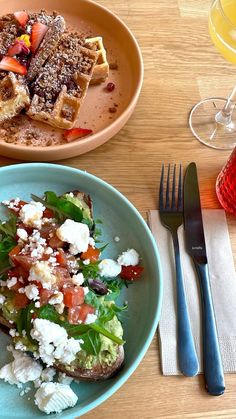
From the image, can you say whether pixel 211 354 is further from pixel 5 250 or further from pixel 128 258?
pixel 5 250

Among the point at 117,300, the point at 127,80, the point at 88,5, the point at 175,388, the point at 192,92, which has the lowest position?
the point at 175,388

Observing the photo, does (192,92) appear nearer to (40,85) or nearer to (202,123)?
(202,123)

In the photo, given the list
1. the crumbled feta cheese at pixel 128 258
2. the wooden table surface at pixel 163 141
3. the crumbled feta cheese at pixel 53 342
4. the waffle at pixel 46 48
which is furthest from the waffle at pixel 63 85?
the crumbled feta cheese at pixel 53 342

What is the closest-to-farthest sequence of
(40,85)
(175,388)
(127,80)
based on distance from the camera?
(175,388) → (40,85) → (127,80)

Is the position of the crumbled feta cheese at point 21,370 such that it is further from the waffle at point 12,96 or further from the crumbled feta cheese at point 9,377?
the waffle at point 12,96

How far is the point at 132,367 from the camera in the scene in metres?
1.17

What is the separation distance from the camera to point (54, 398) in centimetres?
112

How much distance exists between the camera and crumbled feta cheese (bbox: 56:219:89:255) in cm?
118

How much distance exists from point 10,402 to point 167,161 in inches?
34.9

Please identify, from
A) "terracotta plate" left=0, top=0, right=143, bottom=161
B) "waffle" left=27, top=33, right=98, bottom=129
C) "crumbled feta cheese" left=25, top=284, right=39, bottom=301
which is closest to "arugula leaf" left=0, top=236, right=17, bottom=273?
"crumbled feta cheese" left=25, top=284, right=39, bottom=301

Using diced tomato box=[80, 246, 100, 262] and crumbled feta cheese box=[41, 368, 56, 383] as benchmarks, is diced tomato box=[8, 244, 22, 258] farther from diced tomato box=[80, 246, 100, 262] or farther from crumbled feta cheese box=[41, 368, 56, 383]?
crumbled feta cheese box=[41, 368, 56, 383]

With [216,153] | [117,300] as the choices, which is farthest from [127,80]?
[117,300]

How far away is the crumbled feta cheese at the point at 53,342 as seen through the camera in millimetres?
1081

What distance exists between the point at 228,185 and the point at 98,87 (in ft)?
1.86
